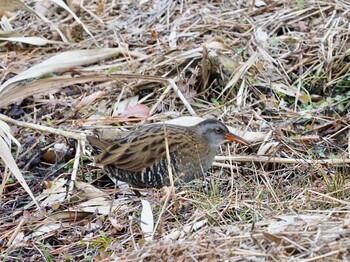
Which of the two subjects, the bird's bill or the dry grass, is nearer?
the dry grass

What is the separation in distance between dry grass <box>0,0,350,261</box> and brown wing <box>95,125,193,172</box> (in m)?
0.23

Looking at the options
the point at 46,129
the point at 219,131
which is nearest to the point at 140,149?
the point at 219,131

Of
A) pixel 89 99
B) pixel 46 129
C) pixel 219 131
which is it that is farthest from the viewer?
pixel 89 99

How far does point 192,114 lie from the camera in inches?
293

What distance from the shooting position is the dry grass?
504 cm

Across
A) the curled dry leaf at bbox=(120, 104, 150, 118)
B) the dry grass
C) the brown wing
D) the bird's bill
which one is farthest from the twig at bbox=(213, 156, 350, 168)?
the curled dry leaf at bbox=(120, 104, 150, 118)

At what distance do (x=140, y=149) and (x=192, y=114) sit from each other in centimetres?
104

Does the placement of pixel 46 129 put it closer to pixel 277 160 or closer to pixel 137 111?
pixel 137 111

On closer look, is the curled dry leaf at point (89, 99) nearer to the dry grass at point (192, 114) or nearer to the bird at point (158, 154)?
the dry grass at point (192, 114)

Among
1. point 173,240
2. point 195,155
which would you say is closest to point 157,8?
point 195,155

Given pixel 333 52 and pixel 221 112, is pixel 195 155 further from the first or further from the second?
A: pixel 333 52

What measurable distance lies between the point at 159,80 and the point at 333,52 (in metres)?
1.63

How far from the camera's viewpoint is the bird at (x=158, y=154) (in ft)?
21.3

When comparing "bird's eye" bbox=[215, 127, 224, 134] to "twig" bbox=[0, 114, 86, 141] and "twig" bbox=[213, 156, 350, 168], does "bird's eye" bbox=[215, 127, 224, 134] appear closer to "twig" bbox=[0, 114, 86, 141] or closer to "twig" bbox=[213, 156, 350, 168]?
"twig" bbox=[213, 156, 350, 168]
